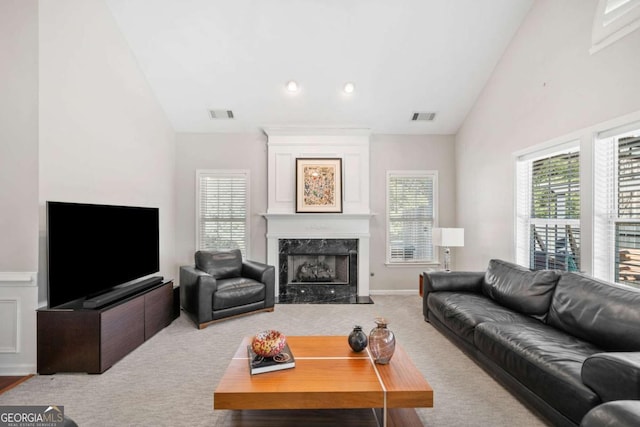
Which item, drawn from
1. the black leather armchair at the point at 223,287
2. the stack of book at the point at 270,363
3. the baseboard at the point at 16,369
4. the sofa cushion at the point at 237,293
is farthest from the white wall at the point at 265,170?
the stack of book at the point at 270,363

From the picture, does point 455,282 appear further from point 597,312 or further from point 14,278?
point 14,278

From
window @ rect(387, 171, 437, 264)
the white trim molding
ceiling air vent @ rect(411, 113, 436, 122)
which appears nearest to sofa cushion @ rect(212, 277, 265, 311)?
the white trim molding

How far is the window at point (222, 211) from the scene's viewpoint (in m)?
5.29

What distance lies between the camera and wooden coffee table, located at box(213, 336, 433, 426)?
1685mm

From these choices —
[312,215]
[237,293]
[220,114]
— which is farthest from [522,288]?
[220,114]

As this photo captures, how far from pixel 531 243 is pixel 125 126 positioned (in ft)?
16.9

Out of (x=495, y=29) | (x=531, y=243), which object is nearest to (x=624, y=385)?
(x=531, y=243)

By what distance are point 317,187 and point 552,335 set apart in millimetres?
3496

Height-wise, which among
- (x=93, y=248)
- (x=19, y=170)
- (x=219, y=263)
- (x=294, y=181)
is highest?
(x=294, y=181)

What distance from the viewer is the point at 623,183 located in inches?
105

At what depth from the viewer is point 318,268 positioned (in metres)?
5.31

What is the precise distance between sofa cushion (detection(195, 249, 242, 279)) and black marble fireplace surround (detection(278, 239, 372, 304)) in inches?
31.7

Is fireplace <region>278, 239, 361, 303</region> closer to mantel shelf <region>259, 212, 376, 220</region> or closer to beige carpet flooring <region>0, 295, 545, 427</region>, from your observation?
mantel shelf <region>259, 212, 376, 220</region>

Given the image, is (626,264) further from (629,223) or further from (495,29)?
(495,29)
